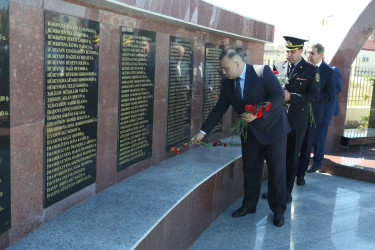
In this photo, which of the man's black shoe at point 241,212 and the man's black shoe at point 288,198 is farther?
the man's black shoe at point 288,198

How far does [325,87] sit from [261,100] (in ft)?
6.56

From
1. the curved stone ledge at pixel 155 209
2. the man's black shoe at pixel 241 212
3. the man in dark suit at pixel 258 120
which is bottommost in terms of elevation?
the man's black shoe at pixel 241 212

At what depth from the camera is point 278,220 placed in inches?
164

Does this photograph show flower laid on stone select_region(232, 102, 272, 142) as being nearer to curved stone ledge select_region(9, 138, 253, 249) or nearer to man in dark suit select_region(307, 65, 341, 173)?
curved stone ledge select_region(9, 138, 253, 249)

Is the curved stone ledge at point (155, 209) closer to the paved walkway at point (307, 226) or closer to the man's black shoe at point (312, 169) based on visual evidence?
the paved walkway at point (307, 226)

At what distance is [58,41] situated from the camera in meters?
2.66

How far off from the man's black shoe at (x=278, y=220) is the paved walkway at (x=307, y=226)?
0.18 ft

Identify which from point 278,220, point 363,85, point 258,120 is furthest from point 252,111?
point 363,85

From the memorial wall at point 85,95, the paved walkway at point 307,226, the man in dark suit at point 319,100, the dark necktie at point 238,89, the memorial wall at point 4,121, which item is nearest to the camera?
the memorial wall at point 4,121

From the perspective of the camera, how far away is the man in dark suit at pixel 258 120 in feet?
12.6

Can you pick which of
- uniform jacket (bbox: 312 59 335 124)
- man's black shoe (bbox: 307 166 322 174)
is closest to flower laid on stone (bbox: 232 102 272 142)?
uniform jacket (bbox: 312 59 335 124)

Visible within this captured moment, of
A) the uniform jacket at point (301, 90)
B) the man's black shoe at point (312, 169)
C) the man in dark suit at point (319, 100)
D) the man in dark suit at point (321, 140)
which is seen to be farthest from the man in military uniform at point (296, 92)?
the man in dark suit at point (321, 140)

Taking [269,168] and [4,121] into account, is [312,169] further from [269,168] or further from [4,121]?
[4,121]

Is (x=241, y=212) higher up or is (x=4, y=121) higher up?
(x=4, y=121)
